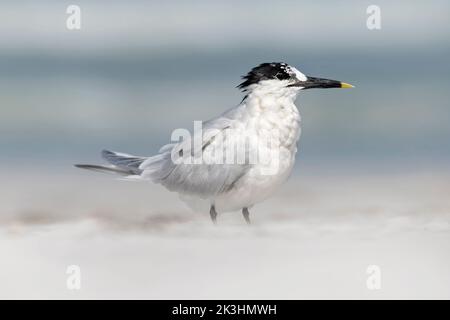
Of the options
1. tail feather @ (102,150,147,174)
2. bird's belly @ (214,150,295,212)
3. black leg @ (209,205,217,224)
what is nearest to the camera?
bird's belly @ (214,150,295,212)

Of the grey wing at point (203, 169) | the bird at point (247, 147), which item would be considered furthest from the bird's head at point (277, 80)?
the grey wing at point (203, 169)

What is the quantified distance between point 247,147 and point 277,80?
1.25 feet

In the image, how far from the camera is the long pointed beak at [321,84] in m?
6.26

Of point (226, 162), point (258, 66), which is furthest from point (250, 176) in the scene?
point (258, 66)

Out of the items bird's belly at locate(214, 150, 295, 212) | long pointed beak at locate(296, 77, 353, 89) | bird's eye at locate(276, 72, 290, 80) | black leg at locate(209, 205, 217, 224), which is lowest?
black leg at locate(209, 205, 217, 224)

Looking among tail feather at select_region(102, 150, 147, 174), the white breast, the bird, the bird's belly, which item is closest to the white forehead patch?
the bird

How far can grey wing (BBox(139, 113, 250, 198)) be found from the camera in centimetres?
617

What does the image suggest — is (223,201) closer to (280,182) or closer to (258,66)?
(280,182)

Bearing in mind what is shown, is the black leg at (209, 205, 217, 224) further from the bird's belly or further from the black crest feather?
the black crest feather

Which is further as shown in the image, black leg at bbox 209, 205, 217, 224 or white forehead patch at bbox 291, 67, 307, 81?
black leg at bbox 209, 205, 217, 224

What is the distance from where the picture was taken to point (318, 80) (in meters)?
6.30

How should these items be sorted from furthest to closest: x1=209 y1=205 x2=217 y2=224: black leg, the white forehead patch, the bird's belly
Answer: x1=209 y1=205 x2=217 y2=224: black leg
the white forehead patch
the bird's belly

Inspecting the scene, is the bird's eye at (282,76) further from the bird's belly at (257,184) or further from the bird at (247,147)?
the bird's belly at (257,184)

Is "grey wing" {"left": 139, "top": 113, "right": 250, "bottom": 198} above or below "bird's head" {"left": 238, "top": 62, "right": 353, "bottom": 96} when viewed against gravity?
below
